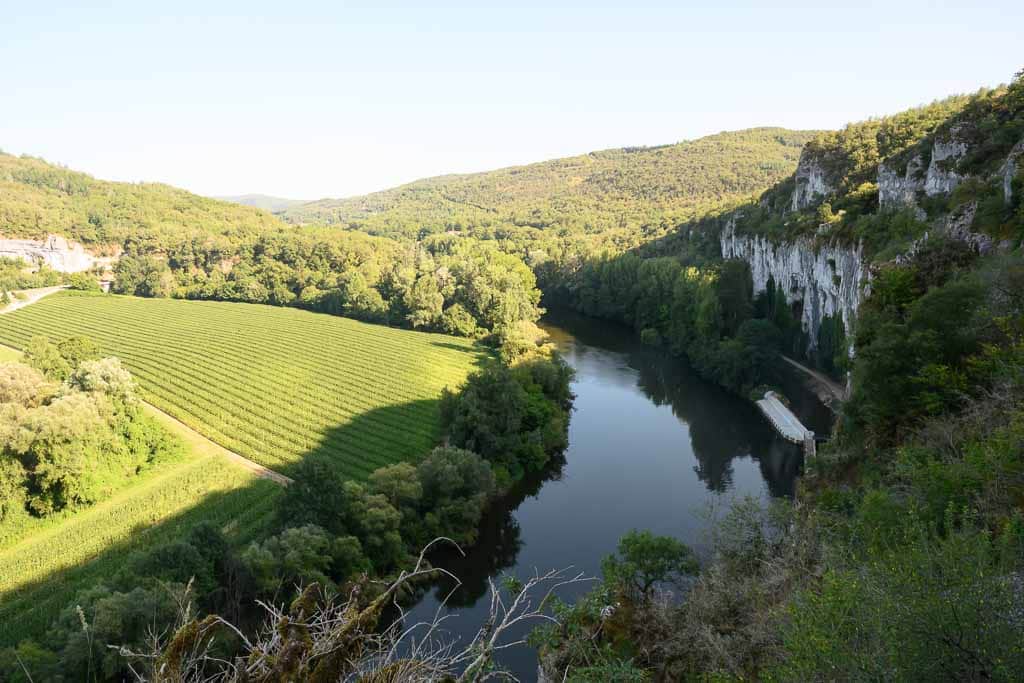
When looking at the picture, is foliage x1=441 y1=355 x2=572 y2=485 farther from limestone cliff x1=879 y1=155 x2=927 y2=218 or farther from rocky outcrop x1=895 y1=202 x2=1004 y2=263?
limestone cliff x1=879 y1=155 x2=927 y2=218

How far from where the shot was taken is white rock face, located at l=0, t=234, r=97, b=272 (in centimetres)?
7418

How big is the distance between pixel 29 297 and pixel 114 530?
209 ft

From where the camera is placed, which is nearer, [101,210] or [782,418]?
[782,418]

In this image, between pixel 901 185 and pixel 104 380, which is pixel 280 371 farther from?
pixel 901 185

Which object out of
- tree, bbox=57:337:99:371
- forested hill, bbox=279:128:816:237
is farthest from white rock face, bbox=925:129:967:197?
forested hill, bbox=279:128:816:237

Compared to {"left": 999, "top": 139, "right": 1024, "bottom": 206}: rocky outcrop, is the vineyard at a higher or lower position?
lower

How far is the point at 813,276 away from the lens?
125 ft

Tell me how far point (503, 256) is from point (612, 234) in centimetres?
3161

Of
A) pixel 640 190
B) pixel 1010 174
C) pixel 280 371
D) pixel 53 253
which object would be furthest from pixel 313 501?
pixel 640 190

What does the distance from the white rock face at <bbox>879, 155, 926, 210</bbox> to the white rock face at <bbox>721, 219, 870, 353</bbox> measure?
12.8 ft

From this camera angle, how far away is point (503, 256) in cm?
7094

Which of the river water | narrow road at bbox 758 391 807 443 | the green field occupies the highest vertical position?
the green field

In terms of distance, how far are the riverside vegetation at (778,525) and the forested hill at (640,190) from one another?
58974mm

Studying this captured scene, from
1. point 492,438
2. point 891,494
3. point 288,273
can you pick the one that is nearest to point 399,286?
point 288,273
